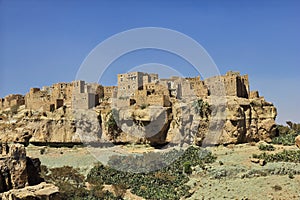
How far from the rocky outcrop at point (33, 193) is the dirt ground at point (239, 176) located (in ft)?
42.4

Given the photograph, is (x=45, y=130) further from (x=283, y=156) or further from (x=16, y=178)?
(x=16, y=178)

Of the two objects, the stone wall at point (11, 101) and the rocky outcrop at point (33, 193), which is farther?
the stone wall at point (11, 101)

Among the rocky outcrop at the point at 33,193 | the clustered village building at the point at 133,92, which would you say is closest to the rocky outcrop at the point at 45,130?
the clustered village building at the point at 133,92

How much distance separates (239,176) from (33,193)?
17696mm

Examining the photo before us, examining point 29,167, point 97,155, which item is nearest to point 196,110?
point 97,155

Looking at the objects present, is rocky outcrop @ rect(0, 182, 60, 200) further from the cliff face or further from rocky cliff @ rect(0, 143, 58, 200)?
the cliff face

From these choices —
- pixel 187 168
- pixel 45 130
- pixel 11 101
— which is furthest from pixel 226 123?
pixel 11 101

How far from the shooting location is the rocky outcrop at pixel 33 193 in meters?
14.1

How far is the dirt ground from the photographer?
2452 cm

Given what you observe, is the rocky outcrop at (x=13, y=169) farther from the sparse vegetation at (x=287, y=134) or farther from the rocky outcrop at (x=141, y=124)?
the sparse vegetation at (x=287, y=134)

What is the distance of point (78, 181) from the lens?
3030cm

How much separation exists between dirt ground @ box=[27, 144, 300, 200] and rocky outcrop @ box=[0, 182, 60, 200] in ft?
42.4

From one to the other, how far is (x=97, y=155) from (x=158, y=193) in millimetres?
12127

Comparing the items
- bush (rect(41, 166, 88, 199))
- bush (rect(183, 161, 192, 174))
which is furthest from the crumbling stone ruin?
bush (rect(41, 166, 88, 199))
